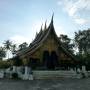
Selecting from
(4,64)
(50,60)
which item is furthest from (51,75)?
(4,64)

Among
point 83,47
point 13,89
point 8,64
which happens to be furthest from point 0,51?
point 13,89

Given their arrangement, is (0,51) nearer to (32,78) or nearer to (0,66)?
(0,66)

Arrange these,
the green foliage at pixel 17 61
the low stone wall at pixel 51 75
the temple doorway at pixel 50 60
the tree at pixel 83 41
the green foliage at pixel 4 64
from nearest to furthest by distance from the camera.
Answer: the low stone wall at pixel 51 75
the green foliage at pixel 17 61
the temple doorway at pixel 50 60
the green foliage at pixel 4 64
the tree at pixel 83 41

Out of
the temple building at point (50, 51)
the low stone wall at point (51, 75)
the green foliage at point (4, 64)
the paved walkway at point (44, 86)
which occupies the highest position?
the temple building at point (50, 51)

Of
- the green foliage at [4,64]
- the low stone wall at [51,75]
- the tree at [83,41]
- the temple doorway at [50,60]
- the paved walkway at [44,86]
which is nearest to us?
the paved walkway at [44,86]

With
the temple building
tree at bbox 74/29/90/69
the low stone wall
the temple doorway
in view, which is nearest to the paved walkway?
the low stone wall

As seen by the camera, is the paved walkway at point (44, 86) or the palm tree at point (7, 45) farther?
the palm tree at point (7, 45)

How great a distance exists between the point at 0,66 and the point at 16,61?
239 cm

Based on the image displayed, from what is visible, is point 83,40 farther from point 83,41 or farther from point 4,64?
point 4,64

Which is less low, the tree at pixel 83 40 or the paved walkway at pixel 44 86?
the tree at pixel 83 40

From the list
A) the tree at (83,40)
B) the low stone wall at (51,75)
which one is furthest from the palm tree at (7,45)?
the low stone wall at (51,75)

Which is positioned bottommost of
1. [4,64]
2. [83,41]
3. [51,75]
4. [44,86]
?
[44,86]

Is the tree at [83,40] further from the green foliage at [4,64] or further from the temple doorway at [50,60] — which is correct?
the green foliage at [4,64]

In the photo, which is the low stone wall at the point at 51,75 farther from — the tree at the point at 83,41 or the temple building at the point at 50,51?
the tree at the point at 83,41
